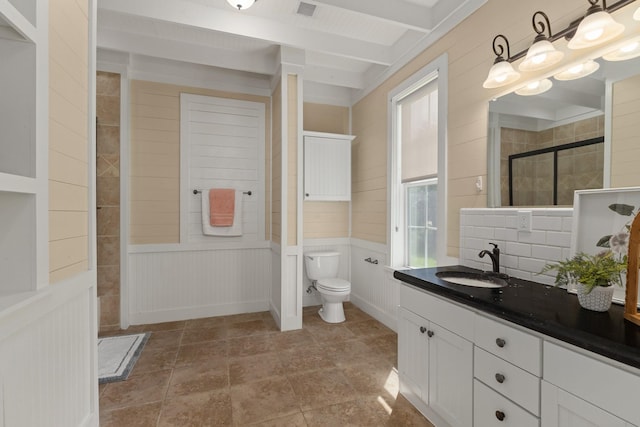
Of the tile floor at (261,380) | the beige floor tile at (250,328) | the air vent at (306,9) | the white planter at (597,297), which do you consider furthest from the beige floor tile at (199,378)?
the air vent at (306,9)

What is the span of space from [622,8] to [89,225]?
2.74 meters

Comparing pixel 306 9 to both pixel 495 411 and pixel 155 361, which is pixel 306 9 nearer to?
pixel 495 411

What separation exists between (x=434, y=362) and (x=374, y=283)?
5.50 ft

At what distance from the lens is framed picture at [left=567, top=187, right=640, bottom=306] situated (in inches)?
48.3

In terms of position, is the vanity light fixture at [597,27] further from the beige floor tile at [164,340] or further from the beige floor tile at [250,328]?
the beige floor tile at [164,340]

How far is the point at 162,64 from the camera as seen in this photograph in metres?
3.09

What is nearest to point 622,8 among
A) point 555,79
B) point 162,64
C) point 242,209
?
point 555,79

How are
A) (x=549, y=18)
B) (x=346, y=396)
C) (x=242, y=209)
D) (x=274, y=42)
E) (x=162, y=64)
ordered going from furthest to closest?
(x=242, y=209) < (x=162, y=64) < (x=274, y=42) < (x=346, y=396) < (x=549, y=18)

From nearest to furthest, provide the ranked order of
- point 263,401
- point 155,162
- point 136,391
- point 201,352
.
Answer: point 263,401 < point 136,391 < point 201,352 < point 155,162

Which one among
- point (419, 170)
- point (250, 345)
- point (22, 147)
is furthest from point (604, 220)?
point (250, 345)

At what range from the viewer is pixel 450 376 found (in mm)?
→ 1493

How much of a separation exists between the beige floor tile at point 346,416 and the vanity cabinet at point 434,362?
28 centimetres

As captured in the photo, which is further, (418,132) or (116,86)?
(116,86)

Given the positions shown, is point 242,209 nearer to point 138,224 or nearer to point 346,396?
point 138,224
